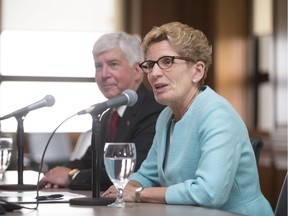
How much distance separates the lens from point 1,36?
290 inches

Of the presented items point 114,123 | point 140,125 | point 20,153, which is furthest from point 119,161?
point 114,123

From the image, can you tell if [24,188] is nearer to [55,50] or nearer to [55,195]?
[55,195]

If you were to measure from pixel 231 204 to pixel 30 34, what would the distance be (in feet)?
17.3

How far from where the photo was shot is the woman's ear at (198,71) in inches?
109

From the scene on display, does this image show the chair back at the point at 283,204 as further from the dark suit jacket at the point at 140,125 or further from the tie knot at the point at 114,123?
the tie knot at the point at 114,123

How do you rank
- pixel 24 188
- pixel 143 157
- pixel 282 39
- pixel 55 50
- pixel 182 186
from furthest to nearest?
pixel 55 50
pixel 282 39
pixel 143 157
pixel 24 188
pixel 182 186

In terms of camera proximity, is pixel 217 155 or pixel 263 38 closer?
pixel 217 155

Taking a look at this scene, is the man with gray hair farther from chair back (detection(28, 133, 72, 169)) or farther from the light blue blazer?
chair back (detection(28, 133, 72, 169))

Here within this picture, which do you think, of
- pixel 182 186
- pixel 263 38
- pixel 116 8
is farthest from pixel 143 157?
pixel 116 8

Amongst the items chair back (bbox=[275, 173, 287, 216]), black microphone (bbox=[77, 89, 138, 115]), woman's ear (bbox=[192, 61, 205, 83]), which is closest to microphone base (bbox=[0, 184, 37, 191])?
black microphone (bbox=[77, 89, 138, 115])

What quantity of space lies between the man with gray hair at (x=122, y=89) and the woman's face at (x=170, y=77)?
710 millimetres

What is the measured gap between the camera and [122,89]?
3840 millimetres

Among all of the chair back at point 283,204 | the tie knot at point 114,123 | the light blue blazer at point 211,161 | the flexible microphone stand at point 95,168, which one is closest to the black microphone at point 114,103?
the flexible microphone stand at point 95,168

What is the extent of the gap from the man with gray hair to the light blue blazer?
67 centimetres
